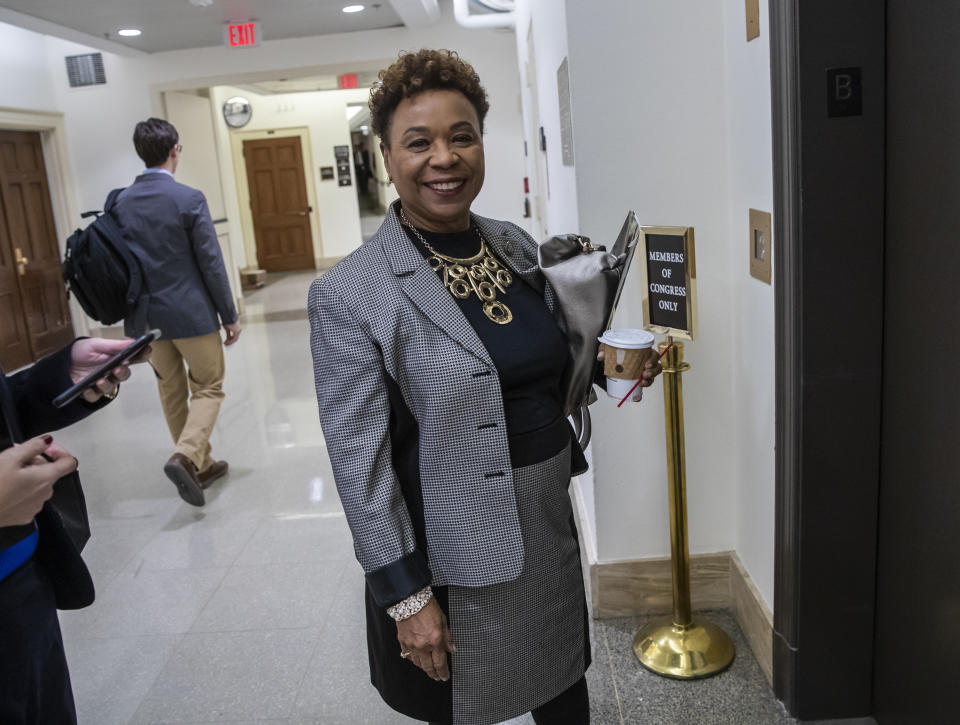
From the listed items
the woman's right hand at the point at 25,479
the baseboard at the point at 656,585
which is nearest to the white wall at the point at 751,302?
the baseboard at the point at 656,585

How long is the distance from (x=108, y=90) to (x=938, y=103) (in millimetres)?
8720

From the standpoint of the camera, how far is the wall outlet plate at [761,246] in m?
1.99

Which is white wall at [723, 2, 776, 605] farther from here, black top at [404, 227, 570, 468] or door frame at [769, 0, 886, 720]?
black top at [404, 227, 570, 468]

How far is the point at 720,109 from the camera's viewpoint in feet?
7.50

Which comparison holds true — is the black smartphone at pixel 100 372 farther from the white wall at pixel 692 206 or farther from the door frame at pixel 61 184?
the door frame at pixel 61 184

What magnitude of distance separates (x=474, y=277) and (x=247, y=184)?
13498mm

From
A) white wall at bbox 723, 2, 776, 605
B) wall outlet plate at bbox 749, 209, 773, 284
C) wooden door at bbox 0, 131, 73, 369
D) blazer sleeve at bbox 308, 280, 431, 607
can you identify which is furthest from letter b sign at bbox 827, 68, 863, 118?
wooden door at bbox 0, 131, 73, 369

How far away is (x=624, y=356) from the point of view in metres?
1.65

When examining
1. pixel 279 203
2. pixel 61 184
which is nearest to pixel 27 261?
pixel 61 184

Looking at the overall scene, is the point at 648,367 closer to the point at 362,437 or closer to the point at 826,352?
the point at 826,352

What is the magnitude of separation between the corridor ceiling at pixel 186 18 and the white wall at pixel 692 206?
5.06 meters

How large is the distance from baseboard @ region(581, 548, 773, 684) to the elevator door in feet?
2.12

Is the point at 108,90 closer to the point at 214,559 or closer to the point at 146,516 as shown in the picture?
the point at 146,516

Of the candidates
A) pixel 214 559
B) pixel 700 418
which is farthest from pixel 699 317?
pixel 214 559
